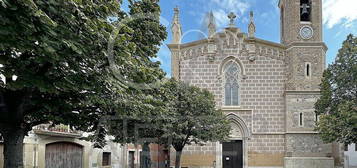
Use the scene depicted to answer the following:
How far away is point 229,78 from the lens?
2780 cm

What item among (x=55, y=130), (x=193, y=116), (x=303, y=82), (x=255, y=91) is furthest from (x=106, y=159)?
(x=303, y=82)

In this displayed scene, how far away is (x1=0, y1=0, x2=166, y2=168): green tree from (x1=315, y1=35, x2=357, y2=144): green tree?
42.0ft

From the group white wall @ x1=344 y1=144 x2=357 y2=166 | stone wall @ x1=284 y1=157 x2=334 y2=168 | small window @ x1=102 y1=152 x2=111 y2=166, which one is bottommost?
white wall @ x1=344 y1=144 x2=357 y2=166

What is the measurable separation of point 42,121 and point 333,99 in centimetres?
1720

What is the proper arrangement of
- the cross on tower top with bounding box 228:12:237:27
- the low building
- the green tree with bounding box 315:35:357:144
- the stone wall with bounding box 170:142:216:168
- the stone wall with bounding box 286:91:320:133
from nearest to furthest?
1. the low building
2. the green tree with bounding box 315:35:357:144
3. the stone wall with bounding box 286:91:320:133
4. the stone wall with bounding box 170:142:216:168
5. the cross on tower top with bounding box 228:12:237:27

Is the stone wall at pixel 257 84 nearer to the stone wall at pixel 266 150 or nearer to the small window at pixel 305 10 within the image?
the stone wall at pixel 266 150

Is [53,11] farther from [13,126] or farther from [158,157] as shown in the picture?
[158,157]

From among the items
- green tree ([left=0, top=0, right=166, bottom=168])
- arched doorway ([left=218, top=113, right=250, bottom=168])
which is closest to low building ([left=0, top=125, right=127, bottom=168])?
green tree ([left=0, top=0, right=166, bottom=168])

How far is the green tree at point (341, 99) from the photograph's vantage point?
59.4ft

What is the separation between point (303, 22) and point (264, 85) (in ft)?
18.4

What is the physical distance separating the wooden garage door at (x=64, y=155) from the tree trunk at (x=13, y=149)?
8.69 m

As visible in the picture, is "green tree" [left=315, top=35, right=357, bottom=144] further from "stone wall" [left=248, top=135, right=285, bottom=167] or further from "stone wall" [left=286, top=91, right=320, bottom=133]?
"stone wall" [left=248, top=135, right=285, bottom=167]

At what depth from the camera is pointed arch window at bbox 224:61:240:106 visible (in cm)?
2756

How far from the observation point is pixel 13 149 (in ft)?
25.5
